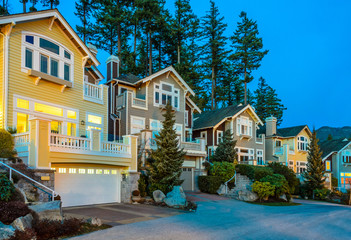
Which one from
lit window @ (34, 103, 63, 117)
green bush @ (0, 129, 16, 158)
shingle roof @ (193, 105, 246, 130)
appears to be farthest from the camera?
shingle roof @ (193, 105, 246, 130)

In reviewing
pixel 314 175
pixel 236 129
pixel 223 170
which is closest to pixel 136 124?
pixel 223 170

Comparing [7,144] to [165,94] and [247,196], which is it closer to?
[165,94]

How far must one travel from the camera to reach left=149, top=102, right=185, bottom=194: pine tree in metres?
22.2

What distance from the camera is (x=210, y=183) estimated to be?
28719mm

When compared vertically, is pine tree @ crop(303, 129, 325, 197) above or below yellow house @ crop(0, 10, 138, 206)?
below

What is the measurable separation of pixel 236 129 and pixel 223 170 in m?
9.88

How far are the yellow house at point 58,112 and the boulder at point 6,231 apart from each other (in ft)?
19.7

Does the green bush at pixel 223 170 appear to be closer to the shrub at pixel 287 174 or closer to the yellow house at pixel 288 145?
the shrub at pixel 287 174

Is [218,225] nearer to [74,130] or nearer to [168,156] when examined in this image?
[168,156]

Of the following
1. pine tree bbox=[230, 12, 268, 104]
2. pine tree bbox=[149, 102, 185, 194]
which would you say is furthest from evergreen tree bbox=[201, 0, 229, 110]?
pine tree bbox=[149, 102, 185, 194]

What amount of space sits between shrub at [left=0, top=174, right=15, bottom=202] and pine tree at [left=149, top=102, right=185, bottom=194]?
10.6 m

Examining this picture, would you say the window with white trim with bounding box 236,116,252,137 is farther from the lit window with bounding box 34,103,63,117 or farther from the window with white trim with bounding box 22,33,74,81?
the lit window with bounding box 34,103,63,117

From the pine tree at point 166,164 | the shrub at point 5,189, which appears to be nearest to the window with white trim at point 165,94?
the pine tree at point 166,164

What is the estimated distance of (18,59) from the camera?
1941 cm
